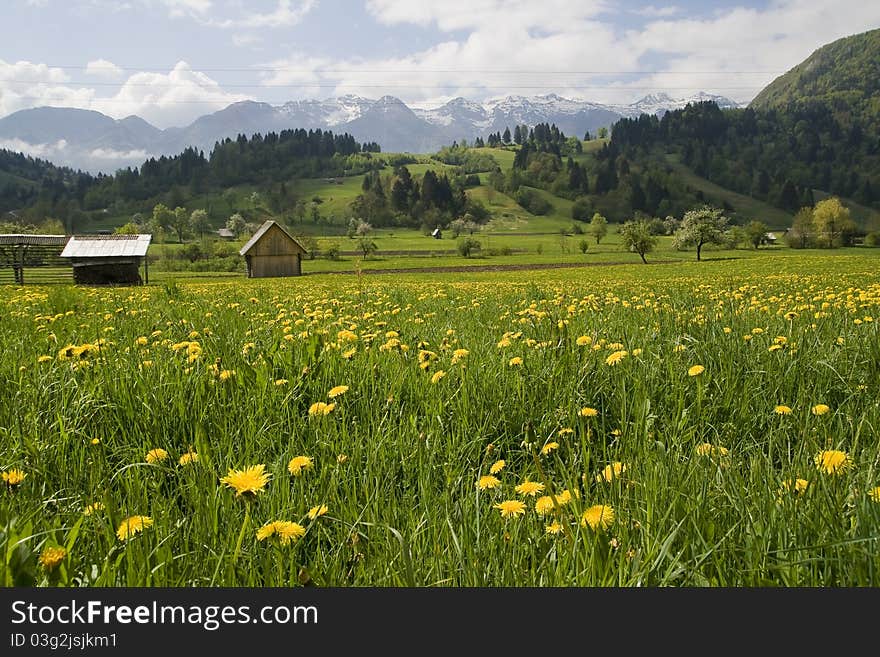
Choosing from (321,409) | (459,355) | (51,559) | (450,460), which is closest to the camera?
(51,559)

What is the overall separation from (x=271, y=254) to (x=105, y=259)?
80.0 ft

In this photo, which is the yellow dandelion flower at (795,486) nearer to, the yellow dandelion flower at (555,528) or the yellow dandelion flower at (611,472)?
the yellow dandelion flower at (611,472)

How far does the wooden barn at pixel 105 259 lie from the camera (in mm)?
49094

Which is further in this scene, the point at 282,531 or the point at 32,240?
the point at 32,240

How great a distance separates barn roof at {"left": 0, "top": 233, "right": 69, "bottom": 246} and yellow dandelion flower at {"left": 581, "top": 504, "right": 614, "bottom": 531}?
204ft

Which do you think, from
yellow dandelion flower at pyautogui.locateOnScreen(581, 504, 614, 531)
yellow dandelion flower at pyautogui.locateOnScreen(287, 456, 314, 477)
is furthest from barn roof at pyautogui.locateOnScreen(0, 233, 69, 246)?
A: yellow dandelion flower at pyautogui.locateOnScreen(581, 504, 614, 531)

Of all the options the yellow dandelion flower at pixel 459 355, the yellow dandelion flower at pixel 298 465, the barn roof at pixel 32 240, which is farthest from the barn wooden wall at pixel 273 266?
the yellow dandelion flower at pixel 298 465

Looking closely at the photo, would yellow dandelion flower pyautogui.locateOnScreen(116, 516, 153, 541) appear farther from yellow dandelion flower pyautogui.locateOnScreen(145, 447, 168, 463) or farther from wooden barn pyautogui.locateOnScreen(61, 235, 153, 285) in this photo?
wooden barn pyautogui.locateOnScreen(61, 235, 153, 285)

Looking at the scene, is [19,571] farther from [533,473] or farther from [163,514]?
[533,473]

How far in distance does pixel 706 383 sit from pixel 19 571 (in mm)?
3415

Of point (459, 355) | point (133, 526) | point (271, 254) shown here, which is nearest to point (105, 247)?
point (271, 254)

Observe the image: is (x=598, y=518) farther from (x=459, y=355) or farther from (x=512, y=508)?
(x=459, y=355)

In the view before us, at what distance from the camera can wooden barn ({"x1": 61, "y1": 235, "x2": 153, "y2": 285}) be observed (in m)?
49.1

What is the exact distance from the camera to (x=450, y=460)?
2.55m
